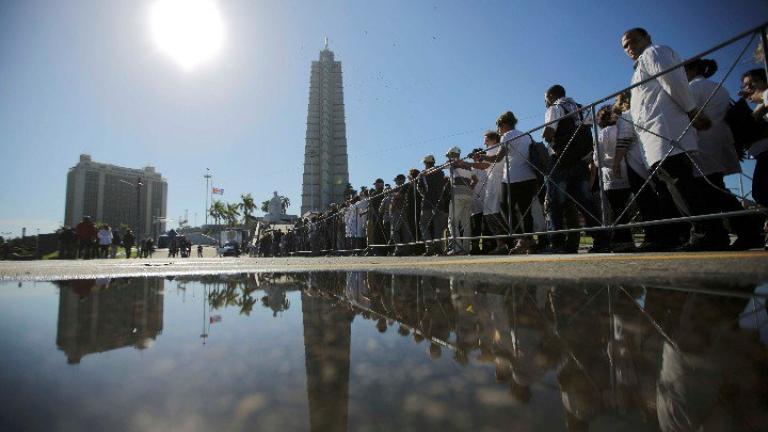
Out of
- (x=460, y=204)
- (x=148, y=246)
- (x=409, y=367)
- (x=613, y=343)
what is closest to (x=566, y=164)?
(x=460, y=204)

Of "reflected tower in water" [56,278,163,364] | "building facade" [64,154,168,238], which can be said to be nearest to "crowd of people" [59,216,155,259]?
"reflected tower in water" [56,278,163,364]

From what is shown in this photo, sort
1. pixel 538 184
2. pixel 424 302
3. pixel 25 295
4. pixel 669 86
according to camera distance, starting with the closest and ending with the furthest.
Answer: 1. pixel 424 302
2. pixel 25 295
3. pixel 669 86
4. pixel 538 184

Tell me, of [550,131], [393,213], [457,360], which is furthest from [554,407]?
[393,213]

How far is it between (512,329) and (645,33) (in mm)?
3644

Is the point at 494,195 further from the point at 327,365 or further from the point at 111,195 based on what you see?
the point at 111,195

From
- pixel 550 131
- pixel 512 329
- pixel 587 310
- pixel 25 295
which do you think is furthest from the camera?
pixel 550 131

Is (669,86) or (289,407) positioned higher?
(669,86)

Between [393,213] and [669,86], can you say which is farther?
[393,213]

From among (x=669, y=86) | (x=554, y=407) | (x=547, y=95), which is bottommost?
(x=554, y=407)

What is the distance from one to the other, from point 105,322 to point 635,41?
4.01 meters

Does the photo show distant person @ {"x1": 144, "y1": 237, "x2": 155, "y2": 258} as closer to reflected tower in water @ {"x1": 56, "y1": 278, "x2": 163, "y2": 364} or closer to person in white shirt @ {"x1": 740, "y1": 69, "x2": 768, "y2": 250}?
reflected tower in water @ {"x1": 56, "y1": 278, "x2": 163, "y2": 364}

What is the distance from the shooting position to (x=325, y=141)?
6106 cm

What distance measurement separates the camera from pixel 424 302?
1.13 m

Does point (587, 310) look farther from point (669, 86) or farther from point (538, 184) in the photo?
point (538, 184)
